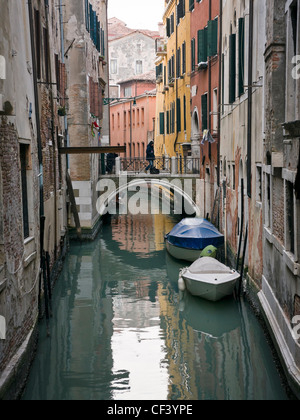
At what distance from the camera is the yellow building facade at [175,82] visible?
22.8 m

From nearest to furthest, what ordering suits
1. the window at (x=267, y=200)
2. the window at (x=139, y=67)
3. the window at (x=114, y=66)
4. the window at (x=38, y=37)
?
the window at (x=267, y=200)
the window at (x=38, y=37)
the window at (x=114, y=66)
the window at (x=139, y=67)

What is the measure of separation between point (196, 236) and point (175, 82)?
12262 mm

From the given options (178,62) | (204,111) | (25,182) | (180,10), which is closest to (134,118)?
(178,62)

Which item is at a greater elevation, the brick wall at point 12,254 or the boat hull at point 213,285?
the brick wall at point 12,254

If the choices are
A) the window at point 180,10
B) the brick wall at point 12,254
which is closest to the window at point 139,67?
the window at point 180,10

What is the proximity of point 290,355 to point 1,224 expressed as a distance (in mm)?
3634

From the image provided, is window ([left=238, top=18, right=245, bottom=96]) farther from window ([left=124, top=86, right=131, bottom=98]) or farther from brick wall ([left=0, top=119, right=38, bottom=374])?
window ([left=124, top=86, right=131, bottom=98])

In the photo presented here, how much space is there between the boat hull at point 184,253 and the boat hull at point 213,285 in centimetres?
346

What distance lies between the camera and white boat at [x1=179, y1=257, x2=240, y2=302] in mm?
11016

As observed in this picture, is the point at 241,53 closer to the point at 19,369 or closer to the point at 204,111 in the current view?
the point at 204,111

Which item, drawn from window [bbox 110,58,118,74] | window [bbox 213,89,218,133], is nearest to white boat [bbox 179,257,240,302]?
window [bbox 213,89,218,133]

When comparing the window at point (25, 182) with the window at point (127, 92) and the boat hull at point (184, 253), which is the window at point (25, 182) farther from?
the window at point (127, 92)

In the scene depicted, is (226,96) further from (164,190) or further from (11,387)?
(164,190)

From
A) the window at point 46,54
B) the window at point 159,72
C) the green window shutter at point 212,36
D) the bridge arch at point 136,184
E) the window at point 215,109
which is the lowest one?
the bridge arch at point 136,184
